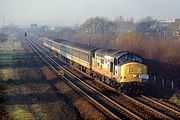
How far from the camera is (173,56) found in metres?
36.1

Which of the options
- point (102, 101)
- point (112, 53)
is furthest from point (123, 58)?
point (102, 101)

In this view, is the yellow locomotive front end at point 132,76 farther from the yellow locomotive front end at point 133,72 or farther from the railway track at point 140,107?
the railway track at point 140,107

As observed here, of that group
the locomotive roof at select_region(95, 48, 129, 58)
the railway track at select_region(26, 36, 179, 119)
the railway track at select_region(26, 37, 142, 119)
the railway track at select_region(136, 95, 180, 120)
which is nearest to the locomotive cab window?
the locomotive roof at select_region(95, 48, 129, 58)

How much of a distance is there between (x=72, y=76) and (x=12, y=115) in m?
17.5

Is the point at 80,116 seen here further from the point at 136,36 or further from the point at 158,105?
the point at 136,36

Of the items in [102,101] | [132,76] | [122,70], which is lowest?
[102,101]

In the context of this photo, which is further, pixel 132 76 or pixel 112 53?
pixel 112 53

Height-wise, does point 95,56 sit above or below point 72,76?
above

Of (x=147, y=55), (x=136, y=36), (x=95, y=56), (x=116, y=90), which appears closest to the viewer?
(x=116, y=90)

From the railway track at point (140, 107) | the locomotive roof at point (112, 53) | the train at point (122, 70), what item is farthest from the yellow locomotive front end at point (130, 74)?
the railway track at point (140, 107)

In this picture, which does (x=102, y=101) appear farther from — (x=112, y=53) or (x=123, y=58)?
(x=112, y=53)

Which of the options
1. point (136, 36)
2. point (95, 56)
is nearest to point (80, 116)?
point (95, 56)

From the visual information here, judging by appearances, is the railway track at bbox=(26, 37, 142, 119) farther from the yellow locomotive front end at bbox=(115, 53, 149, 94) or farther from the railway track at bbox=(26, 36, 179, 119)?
the yellow locomotive front end at bbox=(115, 53, 149, 94)

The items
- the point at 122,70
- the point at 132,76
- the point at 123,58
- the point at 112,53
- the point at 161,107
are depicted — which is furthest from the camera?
the point at 112,53
